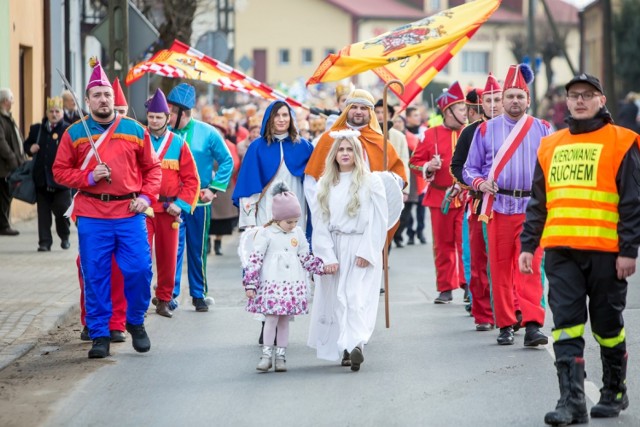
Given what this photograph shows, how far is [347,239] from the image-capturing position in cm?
1002

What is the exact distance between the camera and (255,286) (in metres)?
9.67

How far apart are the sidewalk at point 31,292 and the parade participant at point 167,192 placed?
34.6 inches

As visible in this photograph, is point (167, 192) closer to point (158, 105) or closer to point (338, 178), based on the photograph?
point (158, 105)

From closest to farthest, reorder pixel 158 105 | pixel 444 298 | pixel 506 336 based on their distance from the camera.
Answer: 1. pixel 506 336
2. pixel 158 105
3. pixel 444 298

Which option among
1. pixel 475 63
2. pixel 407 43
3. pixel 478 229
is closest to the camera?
pixel 478 229

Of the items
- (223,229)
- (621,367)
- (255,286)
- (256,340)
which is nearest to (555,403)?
(621,367)

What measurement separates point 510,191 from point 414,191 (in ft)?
33.7

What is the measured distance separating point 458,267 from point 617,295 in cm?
634

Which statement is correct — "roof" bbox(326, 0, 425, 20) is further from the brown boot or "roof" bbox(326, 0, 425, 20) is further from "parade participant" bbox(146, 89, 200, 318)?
"parade participant" bbox(146, 89, 200, 318)

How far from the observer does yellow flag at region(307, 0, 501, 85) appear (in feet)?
41.7

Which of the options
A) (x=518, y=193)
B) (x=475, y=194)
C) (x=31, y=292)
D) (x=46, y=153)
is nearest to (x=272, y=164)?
(x=475, y=194)

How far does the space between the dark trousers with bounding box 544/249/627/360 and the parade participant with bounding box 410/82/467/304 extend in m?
5.39

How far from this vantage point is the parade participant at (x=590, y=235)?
7.82 metres

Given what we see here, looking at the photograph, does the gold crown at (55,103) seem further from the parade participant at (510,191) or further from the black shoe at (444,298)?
Result: the parade participant at (510,191)
